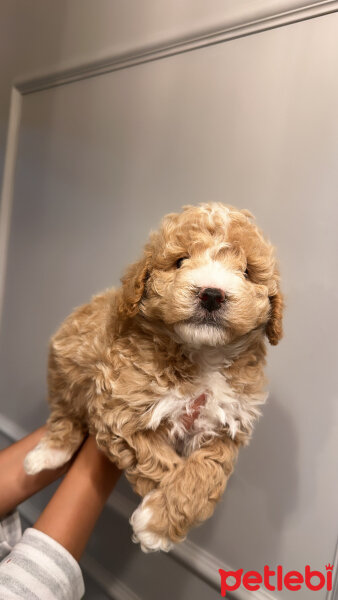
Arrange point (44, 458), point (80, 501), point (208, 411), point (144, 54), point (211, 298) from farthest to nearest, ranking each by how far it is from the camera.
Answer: point (144, 54) → point (44, 458) → point (80, 501) → point (208, 411) → point (211, 298)

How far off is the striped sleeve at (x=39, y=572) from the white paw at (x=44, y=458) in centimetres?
16

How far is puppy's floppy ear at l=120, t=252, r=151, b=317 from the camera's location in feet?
2.38

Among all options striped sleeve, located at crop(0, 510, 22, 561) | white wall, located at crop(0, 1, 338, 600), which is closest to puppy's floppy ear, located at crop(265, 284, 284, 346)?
white wall, located at crop(0, 1, 338, 600)

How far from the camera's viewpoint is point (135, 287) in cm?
73

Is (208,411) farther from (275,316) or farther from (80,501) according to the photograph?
(80,501)

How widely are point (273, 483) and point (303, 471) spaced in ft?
0.31

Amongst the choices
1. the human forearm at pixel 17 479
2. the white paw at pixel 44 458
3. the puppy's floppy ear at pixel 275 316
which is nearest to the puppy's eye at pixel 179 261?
the puppy's floppy ear at pixel 275 316

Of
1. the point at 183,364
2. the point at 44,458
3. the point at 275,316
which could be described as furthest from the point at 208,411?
the point at 44,458

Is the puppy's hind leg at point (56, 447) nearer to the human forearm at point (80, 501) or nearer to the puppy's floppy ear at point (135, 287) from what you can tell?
the human forearm at point (80, 501)

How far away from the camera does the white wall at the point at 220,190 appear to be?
1.03m

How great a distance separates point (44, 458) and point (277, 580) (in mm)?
663

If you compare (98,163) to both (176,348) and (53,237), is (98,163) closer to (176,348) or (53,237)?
(53,237)

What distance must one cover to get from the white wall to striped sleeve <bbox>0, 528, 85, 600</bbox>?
1.71 ft

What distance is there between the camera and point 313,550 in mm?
1036
